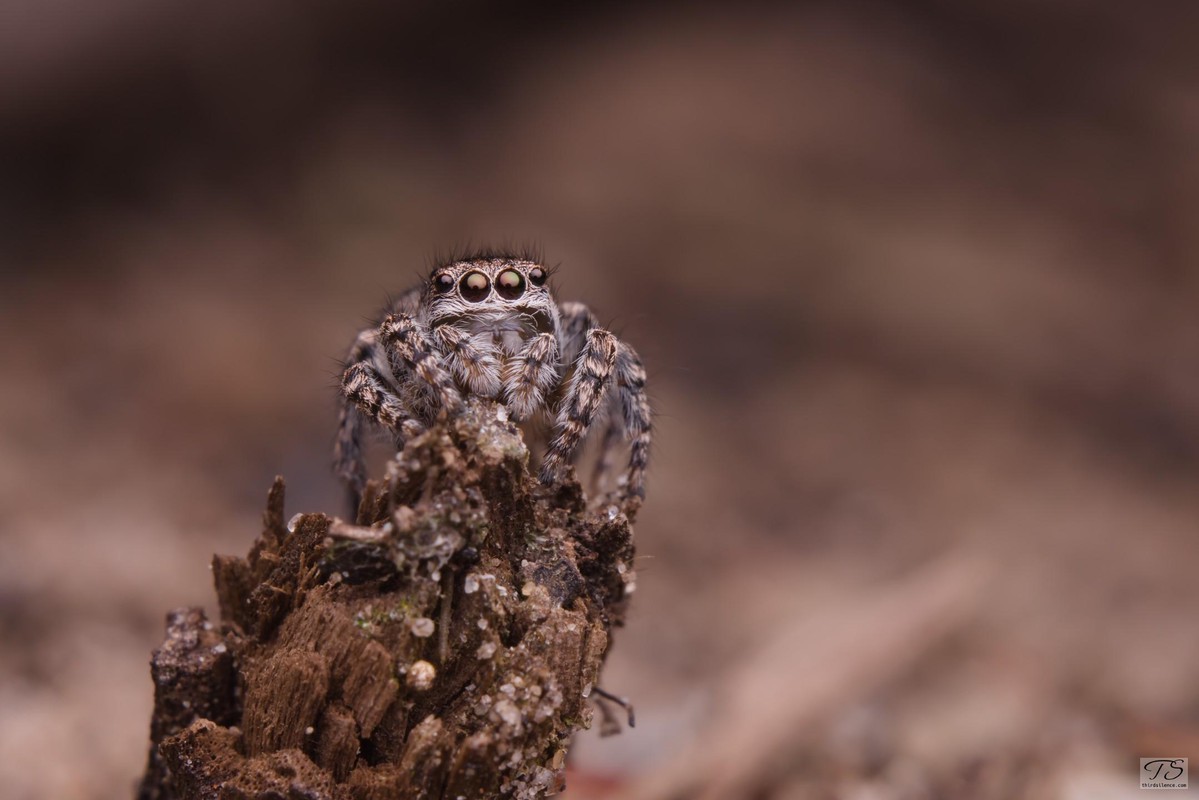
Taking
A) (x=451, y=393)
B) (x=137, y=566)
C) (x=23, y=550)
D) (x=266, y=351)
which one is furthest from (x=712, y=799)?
(x=266, y=351)

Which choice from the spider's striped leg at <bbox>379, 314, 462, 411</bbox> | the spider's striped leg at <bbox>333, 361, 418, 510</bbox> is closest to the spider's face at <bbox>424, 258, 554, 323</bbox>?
the spider's striped leg at <bbox>379, 314, 462, 411</bbox>

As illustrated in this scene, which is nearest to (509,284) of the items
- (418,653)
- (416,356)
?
(416,356)

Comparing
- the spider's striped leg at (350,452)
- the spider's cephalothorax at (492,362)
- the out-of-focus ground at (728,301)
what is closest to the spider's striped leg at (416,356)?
the spider's cephalothorax at (492,362)

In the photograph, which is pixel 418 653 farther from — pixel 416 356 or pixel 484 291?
pixel 484 291

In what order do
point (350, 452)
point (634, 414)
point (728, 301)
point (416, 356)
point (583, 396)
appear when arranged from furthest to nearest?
point (728, 301), point (350, 452), point (634, 414), point (583, 396), point (416, 356)

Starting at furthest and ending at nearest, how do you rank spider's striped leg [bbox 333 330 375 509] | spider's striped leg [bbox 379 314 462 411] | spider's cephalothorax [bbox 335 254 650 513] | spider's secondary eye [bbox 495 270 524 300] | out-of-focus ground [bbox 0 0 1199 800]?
out-of-focus ground [bbox 0 0 1199 800], spider's striped leg [bbox 333 330 375 509], spider's secondary eye [bbox 495 270 524 300], spider's cephalothorax [bbox 335 254 650 513], spider's striped leg [bbox 379 314 462 411]

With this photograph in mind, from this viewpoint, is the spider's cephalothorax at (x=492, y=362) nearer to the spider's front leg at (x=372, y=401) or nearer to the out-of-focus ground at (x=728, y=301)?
the spider's front leg at (x=372, y=401)

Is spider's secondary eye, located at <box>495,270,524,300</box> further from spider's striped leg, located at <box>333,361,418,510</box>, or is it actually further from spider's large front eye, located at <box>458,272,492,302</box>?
spider's striped leg, located at <box>333,361,418,510</box>
